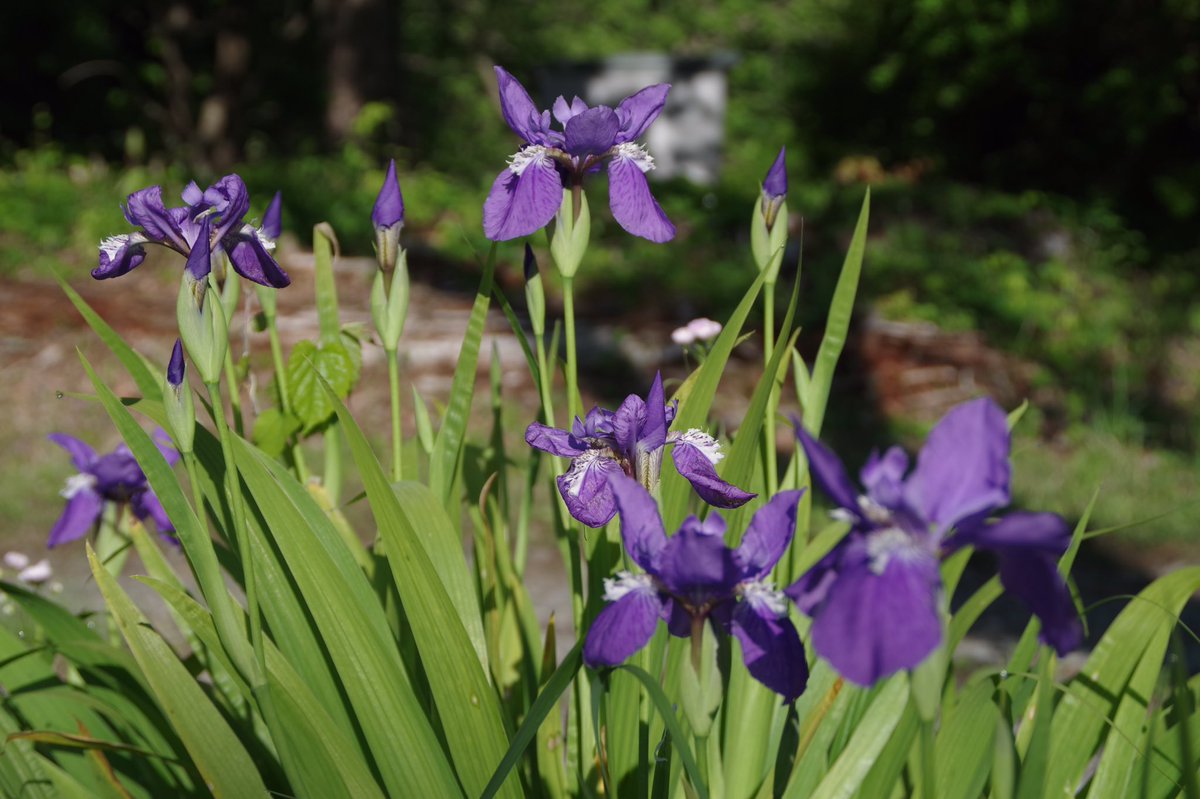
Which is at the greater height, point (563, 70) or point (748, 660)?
point (748, 660)

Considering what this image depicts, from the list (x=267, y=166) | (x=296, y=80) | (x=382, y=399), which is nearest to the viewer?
(x=382, y=399)

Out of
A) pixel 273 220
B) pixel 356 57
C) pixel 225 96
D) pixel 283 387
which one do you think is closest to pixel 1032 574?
pixel 273 220

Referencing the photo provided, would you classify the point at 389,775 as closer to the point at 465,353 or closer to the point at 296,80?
the point at 465,353

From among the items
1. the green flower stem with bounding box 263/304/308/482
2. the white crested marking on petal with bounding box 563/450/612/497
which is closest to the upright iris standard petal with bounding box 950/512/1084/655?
the white crested marking on petal with bounding box 563/450/612/497

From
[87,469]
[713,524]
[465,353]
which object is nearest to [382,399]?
[87,469]

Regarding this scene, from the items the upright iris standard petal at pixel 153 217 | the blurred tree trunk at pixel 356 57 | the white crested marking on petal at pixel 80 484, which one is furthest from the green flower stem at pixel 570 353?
the blurred tree trunk at pixel 356 57

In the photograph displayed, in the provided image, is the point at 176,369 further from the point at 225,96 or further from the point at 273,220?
the point at 225,96
